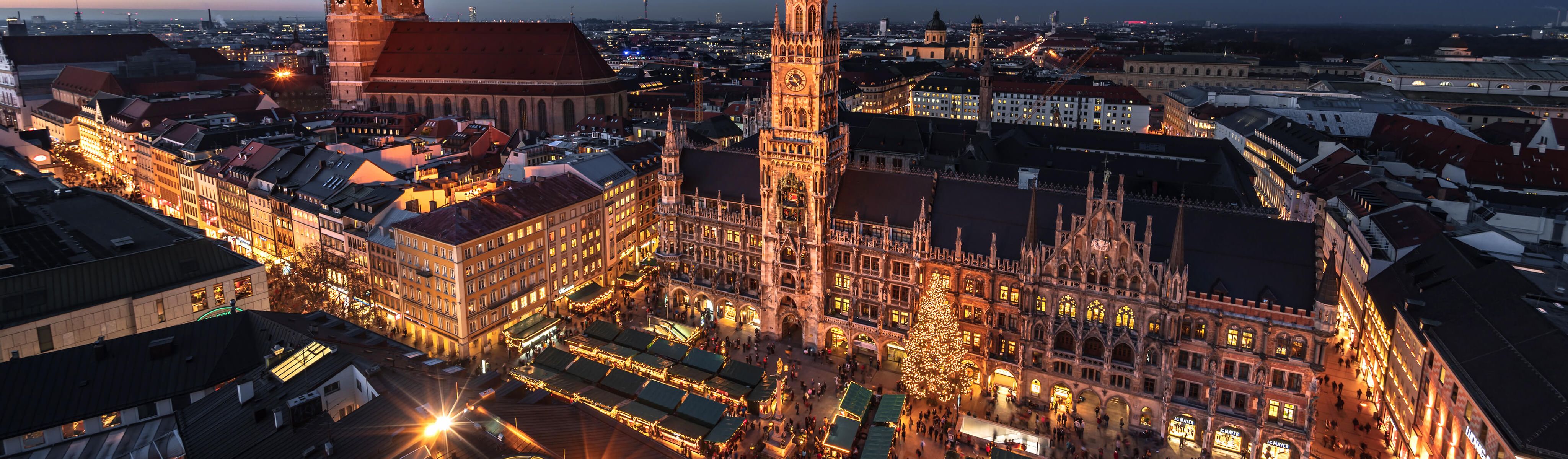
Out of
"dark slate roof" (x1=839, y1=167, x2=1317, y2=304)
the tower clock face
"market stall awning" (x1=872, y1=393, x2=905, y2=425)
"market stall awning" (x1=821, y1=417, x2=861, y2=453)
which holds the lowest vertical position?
"market stall awning" (x1=821, y1=417, x2=861, y2=453)

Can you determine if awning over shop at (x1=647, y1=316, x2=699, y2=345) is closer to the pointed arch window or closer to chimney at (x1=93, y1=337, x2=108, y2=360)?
the pointed arch window

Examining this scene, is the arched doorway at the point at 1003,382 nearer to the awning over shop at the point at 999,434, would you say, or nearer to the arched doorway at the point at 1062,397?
the arched doorway at the point at 1062,397

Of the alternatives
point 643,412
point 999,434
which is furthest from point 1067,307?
point 643,412

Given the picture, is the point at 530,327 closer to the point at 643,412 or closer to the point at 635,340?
the point at 635,340

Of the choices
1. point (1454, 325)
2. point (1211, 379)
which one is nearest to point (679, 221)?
point (1211, 379)

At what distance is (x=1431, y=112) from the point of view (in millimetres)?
142875

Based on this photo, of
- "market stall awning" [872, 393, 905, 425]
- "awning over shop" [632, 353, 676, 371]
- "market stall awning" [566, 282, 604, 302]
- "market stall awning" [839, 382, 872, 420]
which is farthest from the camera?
"market stall awning" [566, 282, 604, 302]

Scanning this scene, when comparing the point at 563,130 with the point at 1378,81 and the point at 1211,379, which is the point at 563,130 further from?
the point at 1378,81

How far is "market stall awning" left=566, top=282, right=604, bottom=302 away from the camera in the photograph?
8406 centimetres

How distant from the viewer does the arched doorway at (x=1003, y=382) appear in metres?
66.1

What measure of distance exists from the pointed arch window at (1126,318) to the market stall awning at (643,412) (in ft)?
110

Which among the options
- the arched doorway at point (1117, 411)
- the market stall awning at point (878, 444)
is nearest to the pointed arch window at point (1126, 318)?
the arched doorway at point (1117, 411)

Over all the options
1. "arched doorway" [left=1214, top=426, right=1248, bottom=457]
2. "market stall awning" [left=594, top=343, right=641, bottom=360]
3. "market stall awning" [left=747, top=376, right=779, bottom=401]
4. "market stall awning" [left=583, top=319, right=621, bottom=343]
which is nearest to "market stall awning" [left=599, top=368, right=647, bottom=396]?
"market stall awning" [left=594, top=343, right=641, bottom=360]

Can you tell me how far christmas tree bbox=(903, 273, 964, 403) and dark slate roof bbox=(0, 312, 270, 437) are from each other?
42.9 metres
